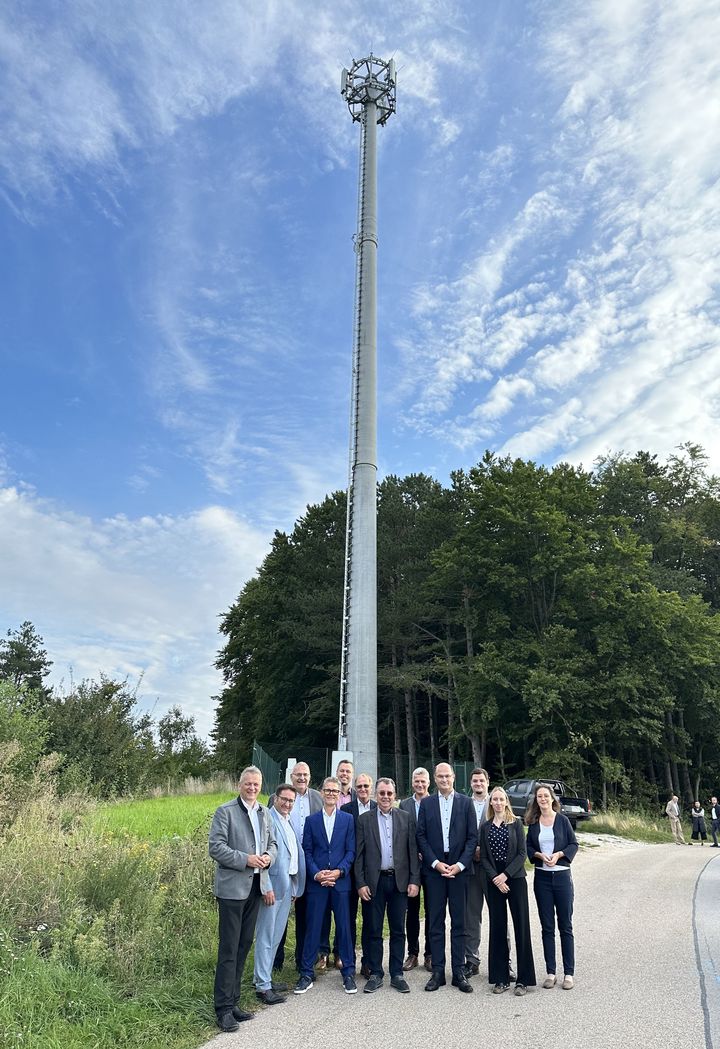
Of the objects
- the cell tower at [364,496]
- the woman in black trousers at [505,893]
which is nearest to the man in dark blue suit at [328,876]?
the woman in black trousers at [505,893]

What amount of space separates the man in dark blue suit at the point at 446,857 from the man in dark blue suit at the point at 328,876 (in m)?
0.71

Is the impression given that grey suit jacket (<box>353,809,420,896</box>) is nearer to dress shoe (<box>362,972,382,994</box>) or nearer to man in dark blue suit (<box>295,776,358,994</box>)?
man in dark blue suit (<box>295,776,358,994</box>)

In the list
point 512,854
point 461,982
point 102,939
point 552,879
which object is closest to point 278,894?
point 102,939

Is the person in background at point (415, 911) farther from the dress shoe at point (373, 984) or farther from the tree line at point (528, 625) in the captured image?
the tree line at point (528, 625)

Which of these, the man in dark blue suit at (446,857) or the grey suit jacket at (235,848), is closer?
the grey suit jacket at (235,848)

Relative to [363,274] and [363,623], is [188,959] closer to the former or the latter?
[363,623]

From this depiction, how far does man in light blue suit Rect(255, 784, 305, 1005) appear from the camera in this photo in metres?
5.77

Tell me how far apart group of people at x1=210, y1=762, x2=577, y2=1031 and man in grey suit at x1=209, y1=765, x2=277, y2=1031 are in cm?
1

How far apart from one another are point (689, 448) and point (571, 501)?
50.7 ft

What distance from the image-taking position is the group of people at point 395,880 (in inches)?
231

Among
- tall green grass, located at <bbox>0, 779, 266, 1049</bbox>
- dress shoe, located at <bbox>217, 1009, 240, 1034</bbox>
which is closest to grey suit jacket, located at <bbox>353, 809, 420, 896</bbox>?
tall green grass, located at <bbox>0, 779, 266, 1049</bbox>

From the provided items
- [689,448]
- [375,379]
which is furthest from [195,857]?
[689,448]

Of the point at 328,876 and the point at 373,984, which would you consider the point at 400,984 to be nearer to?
the point at 373,984

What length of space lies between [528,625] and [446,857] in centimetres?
2844
